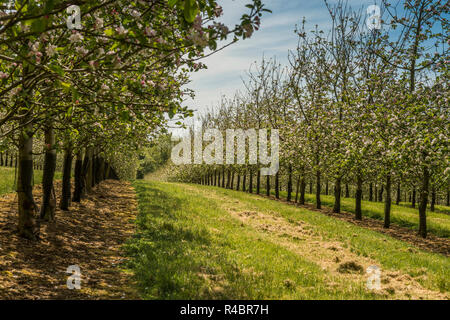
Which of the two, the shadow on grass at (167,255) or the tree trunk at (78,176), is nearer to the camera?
the shadow on grass at (167,255)

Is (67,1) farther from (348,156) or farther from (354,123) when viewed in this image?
(354,123)

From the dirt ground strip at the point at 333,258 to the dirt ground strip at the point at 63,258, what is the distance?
4633 millimetres

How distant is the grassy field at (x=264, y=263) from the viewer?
595cm

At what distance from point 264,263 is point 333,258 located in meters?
2.78

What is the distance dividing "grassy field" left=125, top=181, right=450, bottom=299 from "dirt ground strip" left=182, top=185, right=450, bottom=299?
0.03 m

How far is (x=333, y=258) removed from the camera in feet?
30.5

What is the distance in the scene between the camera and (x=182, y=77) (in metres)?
13.4

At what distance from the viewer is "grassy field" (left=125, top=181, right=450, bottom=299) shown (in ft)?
19.5

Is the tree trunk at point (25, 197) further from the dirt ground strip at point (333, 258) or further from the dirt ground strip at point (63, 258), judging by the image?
the dirt ground strip at point (333, 258)

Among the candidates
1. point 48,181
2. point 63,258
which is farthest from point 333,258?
point 48,181

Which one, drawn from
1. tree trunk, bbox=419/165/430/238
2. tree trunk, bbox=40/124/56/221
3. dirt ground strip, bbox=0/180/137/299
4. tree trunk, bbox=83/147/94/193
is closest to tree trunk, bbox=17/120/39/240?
dirt ground strip, bbox=0/180/137/299

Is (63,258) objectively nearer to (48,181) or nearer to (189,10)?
(48,181)

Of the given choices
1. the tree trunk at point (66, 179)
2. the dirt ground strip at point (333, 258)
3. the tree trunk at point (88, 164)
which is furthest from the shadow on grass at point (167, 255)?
the tree trunk at point (88, 164)

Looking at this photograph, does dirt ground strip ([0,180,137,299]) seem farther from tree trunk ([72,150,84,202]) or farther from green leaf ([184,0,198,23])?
green leaf ([184,0,198,23])
